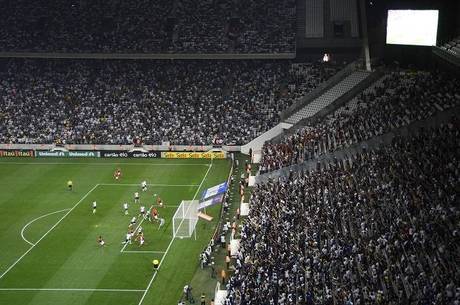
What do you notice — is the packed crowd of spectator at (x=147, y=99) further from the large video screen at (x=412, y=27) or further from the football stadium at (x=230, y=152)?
the large video screen at (x=412, y=27)

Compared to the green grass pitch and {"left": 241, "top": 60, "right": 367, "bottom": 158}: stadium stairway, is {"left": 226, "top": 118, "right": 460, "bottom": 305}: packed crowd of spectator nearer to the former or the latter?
the green grass pitch

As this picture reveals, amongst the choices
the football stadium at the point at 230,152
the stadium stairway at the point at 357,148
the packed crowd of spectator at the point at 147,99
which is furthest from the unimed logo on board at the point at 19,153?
the stadium stairway at the point at 357,148

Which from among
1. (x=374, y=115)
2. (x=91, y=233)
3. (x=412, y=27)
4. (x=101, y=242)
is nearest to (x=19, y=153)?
(x=91, y=233)

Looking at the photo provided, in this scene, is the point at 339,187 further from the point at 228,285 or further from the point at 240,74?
the point at 240,74

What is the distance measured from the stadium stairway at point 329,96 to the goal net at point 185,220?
19.6 metres

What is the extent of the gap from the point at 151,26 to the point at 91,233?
33.4m

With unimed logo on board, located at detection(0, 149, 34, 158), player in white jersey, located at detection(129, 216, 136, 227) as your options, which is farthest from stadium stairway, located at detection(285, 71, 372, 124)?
unimed logo on board, located at detection(0, 149, 34, 158)

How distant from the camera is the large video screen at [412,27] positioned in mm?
54781

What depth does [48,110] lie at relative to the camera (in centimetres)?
6631

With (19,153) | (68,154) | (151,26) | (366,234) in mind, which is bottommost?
(68,154)

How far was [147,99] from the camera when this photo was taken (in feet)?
218

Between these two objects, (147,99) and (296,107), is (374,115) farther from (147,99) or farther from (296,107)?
(147,99)

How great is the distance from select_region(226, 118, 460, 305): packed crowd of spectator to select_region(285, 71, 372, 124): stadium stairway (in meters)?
20.0

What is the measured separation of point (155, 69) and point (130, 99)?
5.35 metres
